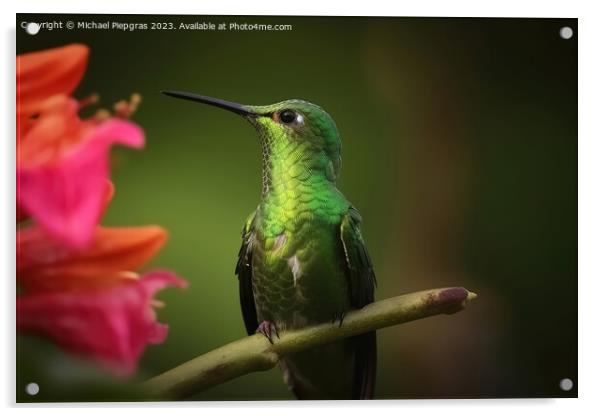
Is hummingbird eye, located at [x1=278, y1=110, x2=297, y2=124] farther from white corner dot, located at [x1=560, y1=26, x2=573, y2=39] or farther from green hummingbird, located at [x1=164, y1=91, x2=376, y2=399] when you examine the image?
white corner dot, located at [x1=560, y1=26, x2=573, y2=39]

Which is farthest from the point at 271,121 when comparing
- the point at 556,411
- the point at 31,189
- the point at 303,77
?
the point at 556,411

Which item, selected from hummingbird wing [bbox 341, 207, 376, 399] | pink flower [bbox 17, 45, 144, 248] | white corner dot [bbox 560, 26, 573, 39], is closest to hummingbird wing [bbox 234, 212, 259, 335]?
hummingbird wing [bbox 341, 207, 376, 399]

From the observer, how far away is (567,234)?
161cm

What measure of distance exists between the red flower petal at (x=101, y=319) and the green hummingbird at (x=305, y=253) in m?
0.23

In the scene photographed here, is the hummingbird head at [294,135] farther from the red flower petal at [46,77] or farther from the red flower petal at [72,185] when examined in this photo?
the red flower petal at [72,185]

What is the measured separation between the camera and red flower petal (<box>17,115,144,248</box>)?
1.06m

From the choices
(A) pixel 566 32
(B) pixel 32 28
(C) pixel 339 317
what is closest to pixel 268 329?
(C) pixel 339 317

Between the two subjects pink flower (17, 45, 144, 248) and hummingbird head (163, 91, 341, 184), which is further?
hummingbird head (163, 91, 341, 184)

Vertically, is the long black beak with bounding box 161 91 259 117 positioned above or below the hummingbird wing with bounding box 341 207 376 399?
above

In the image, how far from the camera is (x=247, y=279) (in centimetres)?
153

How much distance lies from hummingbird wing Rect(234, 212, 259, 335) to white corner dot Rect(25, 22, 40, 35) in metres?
0.63

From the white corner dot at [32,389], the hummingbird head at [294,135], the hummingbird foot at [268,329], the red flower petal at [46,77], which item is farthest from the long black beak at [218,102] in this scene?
the white corner dot at [32,389]

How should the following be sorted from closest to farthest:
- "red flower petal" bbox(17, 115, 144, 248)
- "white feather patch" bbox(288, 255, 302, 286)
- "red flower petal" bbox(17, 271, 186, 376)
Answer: "red flower petal" bbox(17, 115, 144, 248)
"red flower petal" bbox(17, 271, 186, 376)
"white feather patch" bbox(288, 255, 302, 286)

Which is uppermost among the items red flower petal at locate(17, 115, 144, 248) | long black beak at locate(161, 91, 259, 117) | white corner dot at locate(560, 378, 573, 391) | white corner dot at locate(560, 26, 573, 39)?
white corner dot at locate(560, 26, 573, 39)
